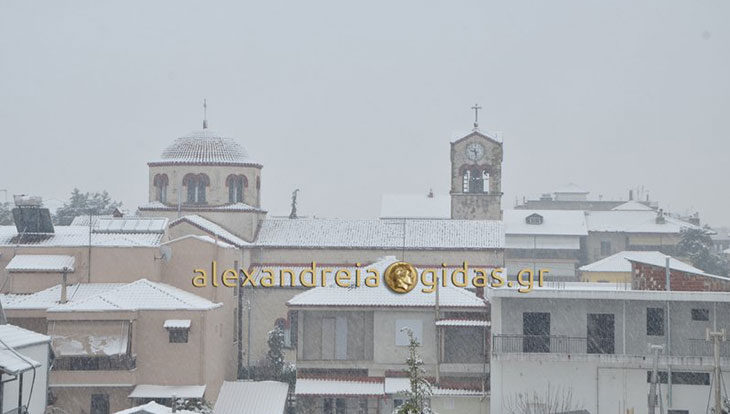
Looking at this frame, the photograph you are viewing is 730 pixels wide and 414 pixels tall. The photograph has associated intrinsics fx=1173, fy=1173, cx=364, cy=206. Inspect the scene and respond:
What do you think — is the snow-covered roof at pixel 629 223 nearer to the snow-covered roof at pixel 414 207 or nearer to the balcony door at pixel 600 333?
the snow-covered roof at pixel 414 207

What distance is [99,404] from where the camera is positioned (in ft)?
112

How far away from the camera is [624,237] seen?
288ft

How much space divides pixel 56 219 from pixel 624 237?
138 feet

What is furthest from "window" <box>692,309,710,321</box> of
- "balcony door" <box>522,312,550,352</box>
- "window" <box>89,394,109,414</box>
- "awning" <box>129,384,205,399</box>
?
"window" <box>89,394,109,414</box>

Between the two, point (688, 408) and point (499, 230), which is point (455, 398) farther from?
point (499, 230)

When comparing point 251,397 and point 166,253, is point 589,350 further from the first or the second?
point 166,253

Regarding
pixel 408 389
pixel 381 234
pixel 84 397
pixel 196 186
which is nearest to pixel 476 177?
pixel 381 234

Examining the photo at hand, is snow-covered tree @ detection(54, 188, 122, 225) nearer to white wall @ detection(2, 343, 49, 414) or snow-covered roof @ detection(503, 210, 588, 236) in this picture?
snow-covered roof @ detection(503, 210, 588, 236)

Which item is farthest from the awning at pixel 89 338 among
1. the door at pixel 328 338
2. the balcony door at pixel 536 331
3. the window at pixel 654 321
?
the window at pixel 654 321

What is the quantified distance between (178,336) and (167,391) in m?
1.72

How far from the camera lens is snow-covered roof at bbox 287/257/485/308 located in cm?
3738

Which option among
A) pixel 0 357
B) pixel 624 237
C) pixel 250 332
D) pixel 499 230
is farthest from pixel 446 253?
pixel 624 237

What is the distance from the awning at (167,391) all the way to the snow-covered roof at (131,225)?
7.82 meters

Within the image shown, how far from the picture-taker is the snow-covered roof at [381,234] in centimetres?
4828
